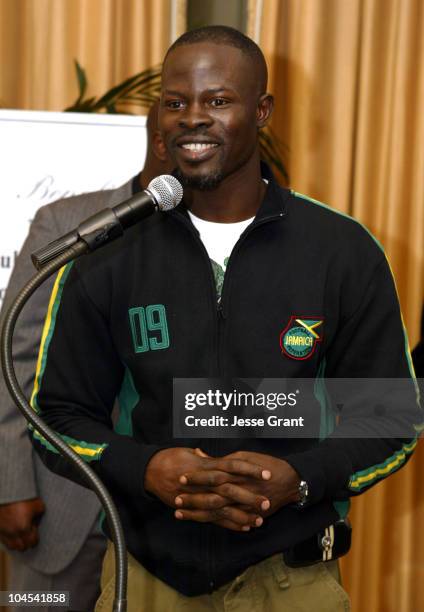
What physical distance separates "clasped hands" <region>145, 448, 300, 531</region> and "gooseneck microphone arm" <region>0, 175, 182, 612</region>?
0.77 feet

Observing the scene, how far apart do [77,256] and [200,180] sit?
349 mm

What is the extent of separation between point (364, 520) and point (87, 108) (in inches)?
65.6

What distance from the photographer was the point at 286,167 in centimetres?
288

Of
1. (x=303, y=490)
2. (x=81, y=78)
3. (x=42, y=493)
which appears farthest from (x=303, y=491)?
(x=81, y=78)

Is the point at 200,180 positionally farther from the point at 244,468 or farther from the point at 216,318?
the point at 244,468

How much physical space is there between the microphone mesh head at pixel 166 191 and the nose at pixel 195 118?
0.53ft

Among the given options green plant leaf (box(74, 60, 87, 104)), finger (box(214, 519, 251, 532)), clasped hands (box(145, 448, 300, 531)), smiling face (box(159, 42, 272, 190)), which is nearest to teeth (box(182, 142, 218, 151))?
smiling face (box(159, 42, 272, 190))

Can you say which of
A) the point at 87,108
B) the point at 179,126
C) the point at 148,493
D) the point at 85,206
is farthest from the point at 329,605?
the point at 87,108

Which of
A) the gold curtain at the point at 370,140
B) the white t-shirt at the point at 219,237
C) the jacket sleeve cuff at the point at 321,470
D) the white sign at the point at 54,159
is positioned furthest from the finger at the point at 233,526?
the gold curtain at the point at 370,140

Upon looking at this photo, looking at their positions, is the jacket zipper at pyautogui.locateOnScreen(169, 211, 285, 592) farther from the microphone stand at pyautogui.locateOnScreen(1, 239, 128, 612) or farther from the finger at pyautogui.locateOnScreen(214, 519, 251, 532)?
the microphone stand at pyautogui.locateOnScreen(1, 239, 128, 612)

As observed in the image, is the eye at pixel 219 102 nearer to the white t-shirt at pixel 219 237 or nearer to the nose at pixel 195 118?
the nose at pixel 195 118

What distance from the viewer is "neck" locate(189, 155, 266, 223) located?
1424 mm

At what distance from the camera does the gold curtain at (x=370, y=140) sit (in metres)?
2.85

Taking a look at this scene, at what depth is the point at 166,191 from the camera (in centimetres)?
115
